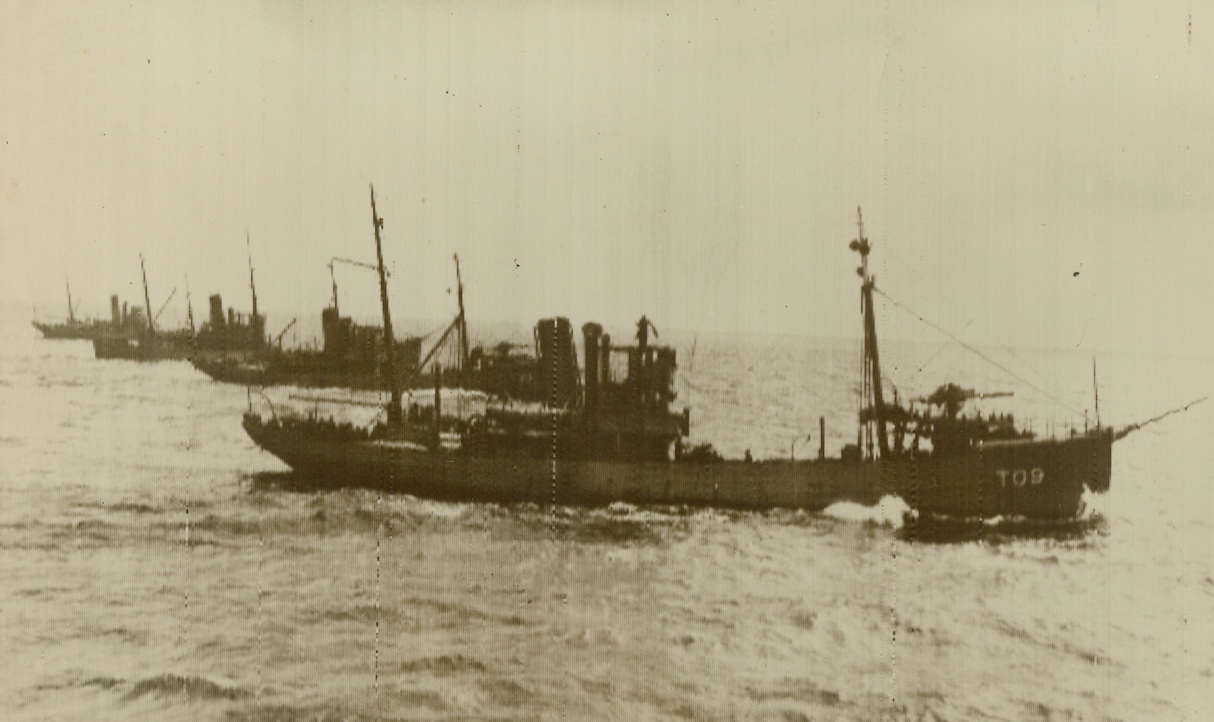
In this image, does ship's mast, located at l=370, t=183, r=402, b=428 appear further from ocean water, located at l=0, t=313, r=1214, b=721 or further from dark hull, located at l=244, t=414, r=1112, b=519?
ocean water, located at l=0, t=313, r=1214, b=721

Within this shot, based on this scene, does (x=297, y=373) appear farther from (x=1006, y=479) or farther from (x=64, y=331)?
(x=1006, y=479)

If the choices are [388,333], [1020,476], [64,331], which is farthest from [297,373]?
[1020,476]

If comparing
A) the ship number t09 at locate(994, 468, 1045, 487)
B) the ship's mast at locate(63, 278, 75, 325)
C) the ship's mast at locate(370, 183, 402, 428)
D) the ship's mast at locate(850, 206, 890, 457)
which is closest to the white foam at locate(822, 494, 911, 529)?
the ship's mast at locate(850, 206, 890, 457)

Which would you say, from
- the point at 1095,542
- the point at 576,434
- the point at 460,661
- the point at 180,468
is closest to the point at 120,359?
the point at 180,468

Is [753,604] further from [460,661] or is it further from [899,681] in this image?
[460,661]

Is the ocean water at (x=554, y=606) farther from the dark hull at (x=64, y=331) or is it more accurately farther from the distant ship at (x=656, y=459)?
the distant ship at (x=656, y=459)

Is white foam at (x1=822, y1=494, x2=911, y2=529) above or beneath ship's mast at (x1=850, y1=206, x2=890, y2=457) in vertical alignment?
beneath

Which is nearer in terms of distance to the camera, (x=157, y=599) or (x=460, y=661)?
→ (x=460, y=661)
